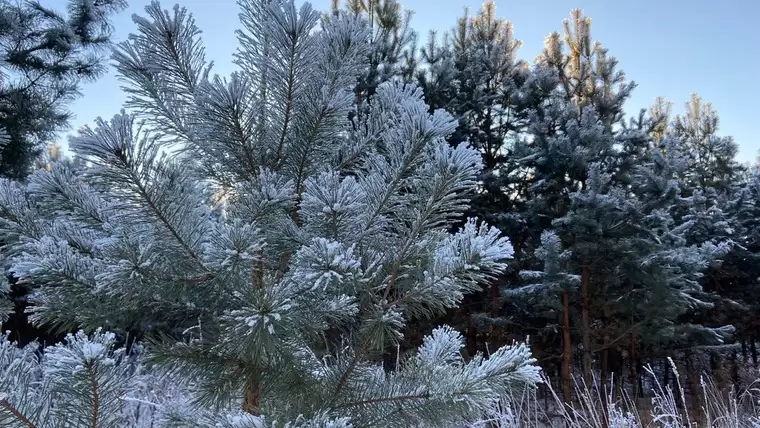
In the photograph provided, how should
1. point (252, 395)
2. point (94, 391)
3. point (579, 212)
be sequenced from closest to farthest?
point (94, 391), point (252, 395), point (579, 212)

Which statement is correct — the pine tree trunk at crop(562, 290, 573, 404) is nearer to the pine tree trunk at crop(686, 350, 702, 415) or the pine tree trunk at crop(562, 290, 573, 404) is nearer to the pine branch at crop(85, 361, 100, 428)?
the pine tree trunk at crop(686, 350, 702, 415)

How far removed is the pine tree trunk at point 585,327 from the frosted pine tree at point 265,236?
5.01 meters

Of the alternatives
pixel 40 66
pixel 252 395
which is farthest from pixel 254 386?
pixel 40 66

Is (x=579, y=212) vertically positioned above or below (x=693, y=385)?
above

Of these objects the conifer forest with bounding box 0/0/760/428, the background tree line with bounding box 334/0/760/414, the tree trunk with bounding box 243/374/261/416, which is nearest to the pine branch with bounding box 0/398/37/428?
the conifer forest with bounding box 0/0/760/428

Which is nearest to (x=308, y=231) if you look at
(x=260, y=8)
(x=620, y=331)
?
(x=260, y=8)

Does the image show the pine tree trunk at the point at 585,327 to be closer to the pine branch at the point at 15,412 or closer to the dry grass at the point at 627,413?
the dry grass at the point at 627,413

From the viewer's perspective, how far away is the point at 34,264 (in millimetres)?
926

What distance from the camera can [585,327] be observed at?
5.95 m

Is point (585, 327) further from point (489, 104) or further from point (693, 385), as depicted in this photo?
point (489, 104)

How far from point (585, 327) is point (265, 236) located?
18.5 ft

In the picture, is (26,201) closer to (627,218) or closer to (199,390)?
(199,390)

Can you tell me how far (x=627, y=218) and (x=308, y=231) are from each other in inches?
→ 221

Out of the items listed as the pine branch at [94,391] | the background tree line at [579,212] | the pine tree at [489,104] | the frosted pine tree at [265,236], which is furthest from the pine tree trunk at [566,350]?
the pine branch at [94,391]
